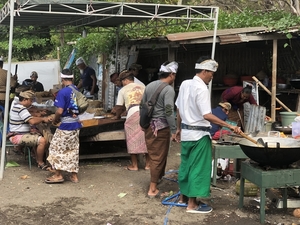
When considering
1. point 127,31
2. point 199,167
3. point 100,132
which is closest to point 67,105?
point 100,132

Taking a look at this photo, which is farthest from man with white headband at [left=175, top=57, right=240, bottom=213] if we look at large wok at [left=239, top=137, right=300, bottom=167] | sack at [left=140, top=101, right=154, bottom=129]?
sack at [left=140, top=101, right=154, bottom=129]

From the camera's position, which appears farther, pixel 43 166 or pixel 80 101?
pixel 43 166

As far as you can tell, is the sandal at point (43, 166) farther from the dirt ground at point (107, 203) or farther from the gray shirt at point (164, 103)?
the gray shirt at point (164, 103)

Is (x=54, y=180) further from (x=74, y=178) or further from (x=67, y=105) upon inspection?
(x=67, y=105)

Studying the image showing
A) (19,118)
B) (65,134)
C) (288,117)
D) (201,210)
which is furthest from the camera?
(19,118)

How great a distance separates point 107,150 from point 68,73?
9.18 ft

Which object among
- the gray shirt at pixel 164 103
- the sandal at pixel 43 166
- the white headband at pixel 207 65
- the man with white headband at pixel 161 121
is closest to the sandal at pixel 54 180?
the sandal at pixel 43 166

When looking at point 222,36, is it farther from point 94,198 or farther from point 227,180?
point 94,198

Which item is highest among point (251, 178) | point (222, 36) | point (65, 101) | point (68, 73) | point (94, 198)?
point (222, 36)

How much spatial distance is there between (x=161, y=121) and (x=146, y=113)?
245 millimetres

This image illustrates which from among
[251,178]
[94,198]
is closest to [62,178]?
[94,198]

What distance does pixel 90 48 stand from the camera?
15352mm

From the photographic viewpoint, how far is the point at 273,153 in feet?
15.5

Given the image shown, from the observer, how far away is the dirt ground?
5262 millimetres
